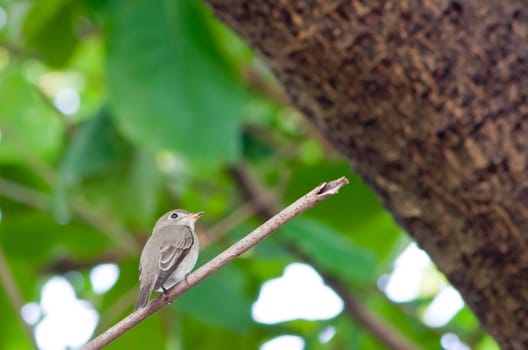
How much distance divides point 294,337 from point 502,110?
7.22 ft

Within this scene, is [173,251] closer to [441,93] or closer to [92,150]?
[441,93]

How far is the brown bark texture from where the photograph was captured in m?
2.93

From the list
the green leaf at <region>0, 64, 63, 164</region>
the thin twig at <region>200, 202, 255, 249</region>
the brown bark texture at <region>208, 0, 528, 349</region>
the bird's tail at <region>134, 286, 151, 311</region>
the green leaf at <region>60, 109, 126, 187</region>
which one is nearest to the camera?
the bird's tail at <region>134, 286, 151, 311</region>

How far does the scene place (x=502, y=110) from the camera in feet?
9.61

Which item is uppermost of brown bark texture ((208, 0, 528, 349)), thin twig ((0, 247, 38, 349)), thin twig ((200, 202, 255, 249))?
thin twig ((200, 202, 255, 249))

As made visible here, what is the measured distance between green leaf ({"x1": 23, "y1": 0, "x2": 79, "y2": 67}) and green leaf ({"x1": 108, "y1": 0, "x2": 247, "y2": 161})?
2.00 feet

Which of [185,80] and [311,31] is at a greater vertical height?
[185,80]

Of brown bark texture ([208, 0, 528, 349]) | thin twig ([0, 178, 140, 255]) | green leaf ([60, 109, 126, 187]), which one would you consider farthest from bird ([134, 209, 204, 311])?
thin twig ([0, 178, 140, 255])

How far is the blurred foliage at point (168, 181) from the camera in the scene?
443 centimetres

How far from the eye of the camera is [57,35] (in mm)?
5230

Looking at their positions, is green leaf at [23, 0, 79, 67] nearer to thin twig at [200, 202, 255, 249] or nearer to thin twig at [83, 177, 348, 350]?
thin twig at [200, 202, 255, 249]

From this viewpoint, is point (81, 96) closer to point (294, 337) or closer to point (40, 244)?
point (40, 244)

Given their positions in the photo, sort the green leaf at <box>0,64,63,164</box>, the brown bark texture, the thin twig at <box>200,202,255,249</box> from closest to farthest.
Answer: the brown bark texture
the thin twig at <box>200,202,255,249</box>
the green leaf at <box>0,64,63,164</box>

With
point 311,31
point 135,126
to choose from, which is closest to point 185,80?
point 135,126
